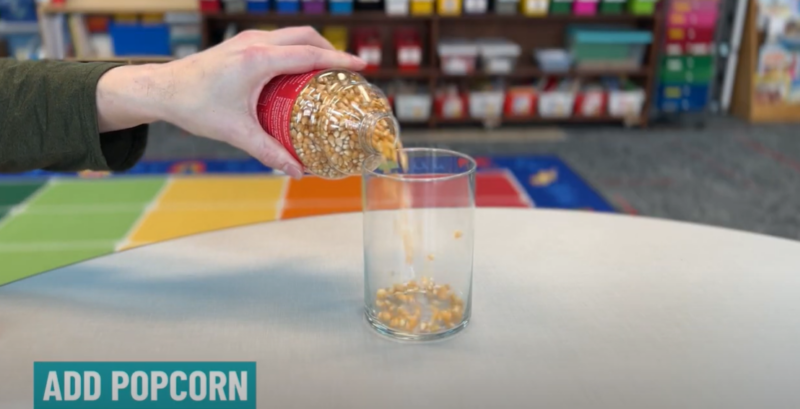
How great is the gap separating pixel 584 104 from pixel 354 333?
10.3 ft

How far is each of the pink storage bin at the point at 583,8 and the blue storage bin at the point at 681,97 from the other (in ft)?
2.09

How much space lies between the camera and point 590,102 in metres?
3.67

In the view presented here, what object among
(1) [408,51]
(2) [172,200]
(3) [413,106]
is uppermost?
(1) [408,51]

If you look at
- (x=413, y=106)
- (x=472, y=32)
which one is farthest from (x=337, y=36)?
(x=472, y=32)

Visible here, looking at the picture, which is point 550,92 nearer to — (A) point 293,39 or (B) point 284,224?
(B) point 284,224

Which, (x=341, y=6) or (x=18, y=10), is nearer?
(x=341, y=6)

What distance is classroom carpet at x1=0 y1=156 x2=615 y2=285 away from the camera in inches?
84.0

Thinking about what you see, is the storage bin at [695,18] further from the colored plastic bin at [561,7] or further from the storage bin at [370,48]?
the storage bin at [370,48]

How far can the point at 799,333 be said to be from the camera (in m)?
0.79

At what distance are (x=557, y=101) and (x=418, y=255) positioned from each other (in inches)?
118

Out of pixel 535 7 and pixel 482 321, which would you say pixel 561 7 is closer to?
pixel 535 7

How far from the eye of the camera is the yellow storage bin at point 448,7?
11.2 feet

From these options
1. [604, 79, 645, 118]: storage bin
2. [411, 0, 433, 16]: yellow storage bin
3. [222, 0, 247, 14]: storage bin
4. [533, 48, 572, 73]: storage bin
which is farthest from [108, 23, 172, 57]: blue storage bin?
[604, 79, 645, 118]: storage bin

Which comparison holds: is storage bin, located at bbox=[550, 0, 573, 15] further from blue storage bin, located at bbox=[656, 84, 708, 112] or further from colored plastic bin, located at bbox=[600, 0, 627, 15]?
blue storage bin, located at bbox=[656, 84, 708, 112]
